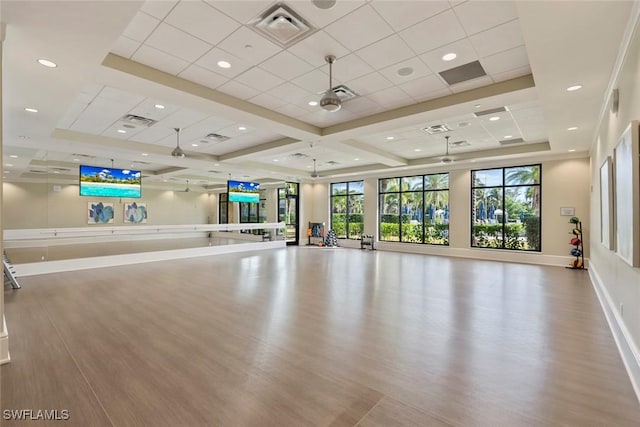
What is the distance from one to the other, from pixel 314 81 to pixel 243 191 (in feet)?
29.2

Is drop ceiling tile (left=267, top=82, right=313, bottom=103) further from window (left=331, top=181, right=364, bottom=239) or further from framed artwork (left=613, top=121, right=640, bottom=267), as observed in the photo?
window (left=331, top=181, right=364, bottom=239)

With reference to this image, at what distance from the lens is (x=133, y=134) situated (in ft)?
25.1

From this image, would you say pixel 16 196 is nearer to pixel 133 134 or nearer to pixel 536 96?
pixel 133 134

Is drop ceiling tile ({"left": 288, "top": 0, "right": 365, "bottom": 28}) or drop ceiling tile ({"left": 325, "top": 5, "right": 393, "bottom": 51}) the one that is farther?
drop ceiling tile ({"left": 325, "top": 5, "right": 393, "bottom": 51})

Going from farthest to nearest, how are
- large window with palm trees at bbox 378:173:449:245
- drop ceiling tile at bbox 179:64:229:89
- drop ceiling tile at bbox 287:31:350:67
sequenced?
large window with palm trees at bbox 378:173:449:245
drop ceiling tile at bbox 179:64:229:89
drop ceiling tile at bbox 287:31:350:67

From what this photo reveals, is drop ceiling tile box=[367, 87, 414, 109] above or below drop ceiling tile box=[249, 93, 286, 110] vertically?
above

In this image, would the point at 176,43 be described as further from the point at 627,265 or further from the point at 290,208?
the point at 290,208

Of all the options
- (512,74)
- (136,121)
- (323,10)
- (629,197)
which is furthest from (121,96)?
(629,197)

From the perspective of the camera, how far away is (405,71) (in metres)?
4.45

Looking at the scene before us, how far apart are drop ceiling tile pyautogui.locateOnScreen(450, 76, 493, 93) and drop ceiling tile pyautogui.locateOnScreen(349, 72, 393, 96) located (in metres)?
1.07

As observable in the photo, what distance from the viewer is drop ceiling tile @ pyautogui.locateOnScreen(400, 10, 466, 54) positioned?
10.9 feet

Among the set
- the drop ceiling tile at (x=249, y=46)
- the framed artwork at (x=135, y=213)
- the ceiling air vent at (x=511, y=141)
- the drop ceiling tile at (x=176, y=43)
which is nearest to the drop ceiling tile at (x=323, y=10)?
the drop ceiling tile at (x=249, y=46)

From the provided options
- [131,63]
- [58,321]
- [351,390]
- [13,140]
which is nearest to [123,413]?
[351,390]

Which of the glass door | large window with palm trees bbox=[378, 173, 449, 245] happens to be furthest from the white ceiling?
the glass door
